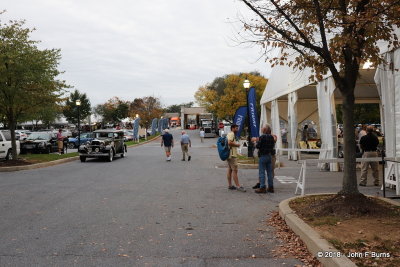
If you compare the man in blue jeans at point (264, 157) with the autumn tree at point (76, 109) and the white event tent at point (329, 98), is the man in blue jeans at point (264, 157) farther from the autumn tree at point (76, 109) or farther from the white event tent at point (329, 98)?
the autumn tree at point (76, 109)

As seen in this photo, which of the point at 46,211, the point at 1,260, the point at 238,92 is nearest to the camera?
the point at 1,260

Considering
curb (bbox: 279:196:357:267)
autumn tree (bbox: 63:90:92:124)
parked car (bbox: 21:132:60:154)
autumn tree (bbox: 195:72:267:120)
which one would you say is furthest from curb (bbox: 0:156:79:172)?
autumn tree (bbox: 63:90:92:124)

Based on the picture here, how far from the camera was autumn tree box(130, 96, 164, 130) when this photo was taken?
79375 millimetres

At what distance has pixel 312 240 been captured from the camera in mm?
5047

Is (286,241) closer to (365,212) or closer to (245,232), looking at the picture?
(245,232)

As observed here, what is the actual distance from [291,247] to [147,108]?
80019mm

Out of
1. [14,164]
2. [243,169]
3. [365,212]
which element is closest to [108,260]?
[365,212]

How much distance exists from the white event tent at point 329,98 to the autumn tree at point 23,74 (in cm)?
1164

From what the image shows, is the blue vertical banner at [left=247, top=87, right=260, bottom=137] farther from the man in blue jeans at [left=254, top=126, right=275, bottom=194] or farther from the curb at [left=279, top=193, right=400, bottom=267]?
the curb at [left=279, top=193, right=400, bottom=267]

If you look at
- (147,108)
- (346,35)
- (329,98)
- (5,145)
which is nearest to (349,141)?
(346,35)

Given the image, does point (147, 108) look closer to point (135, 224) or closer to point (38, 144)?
point (38, 144)

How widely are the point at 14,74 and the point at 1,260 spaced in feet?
47.2

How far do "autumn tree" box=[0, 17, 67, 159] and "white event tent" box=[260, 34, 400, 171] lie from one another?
1164cm

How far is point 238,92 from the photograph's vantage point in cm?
6034
